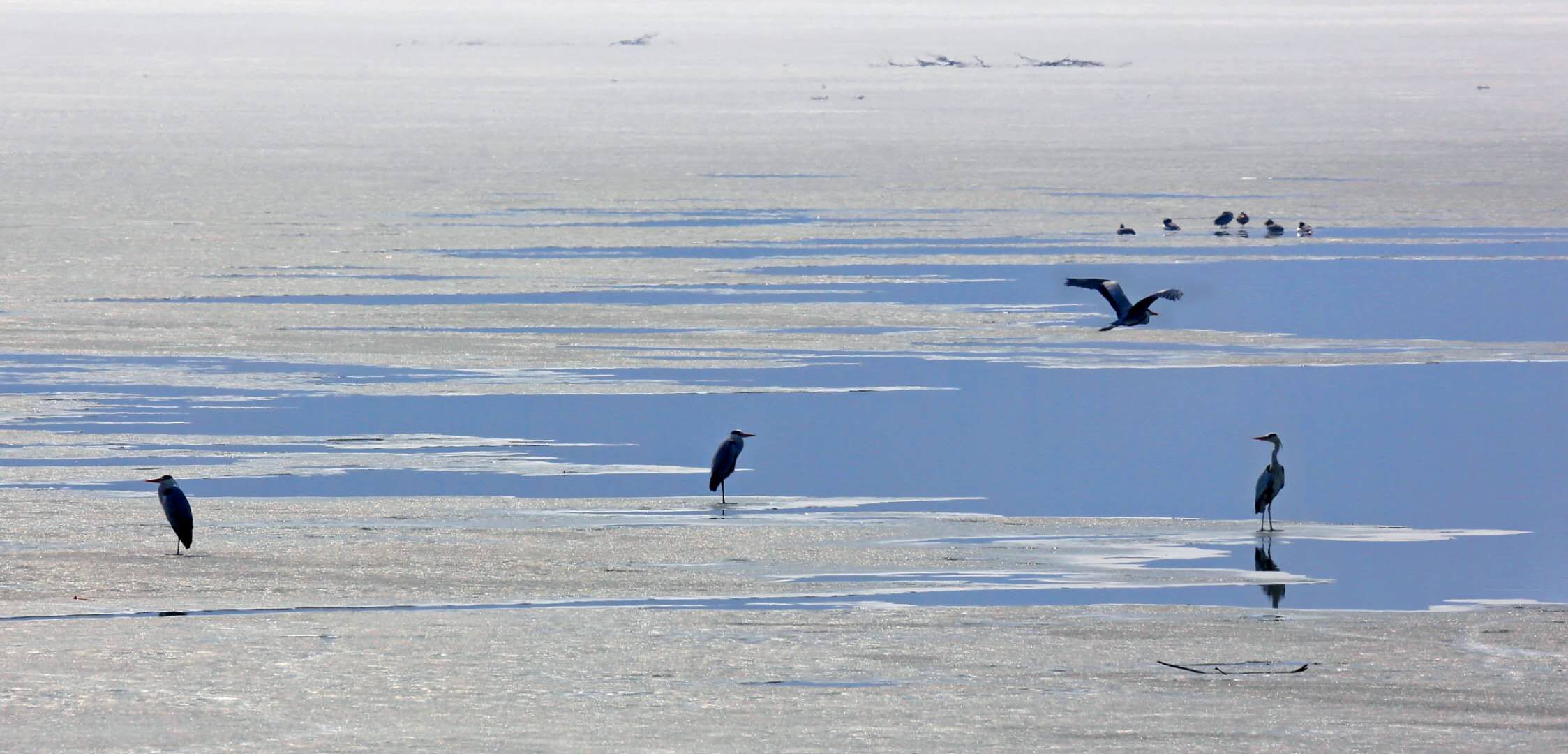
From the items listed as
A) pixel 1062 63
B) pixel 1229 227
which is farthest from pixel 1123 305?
pixel 1062 63

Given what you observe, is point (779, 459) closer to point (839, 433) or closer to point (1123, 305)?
point (839, 433)

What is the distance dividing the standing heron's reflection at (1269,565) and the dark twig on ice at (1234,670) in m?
1.02

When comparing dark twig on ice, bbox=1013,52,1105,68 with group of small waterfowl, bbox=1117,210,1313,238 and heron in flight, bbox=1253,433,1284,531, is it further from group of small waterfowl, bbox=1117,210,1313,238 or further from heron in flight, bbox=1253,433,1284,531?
heron in flight, bbox=1253,433,1284,531

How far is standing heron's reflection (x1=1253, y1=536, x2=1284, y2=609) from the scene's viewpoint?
29.8 ft

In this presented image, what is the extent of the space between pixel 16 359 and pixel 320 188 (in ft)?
49.6

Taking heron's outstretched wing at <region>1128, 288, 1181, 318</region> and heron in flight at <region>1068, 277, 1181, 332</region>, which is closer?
heron's outstretched wing at <region>1128, 288, 1181, 318</region>

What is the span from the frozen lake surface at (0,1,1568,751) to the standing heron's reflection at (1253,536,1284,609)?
37 mm

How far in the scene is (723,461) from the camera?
11.2m

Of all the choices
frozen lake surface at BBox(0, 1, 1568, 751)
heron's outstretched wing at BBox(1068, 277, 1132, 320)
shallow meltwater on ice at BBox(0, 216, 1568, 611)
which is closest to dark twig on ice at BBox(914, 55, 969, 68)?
frozen lake surface at BBox(0, 1, 1568, 751)

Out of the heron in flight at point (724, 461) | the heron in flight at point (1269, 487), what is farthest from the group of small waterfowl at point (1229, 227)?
the heron in flight at point (1269, 487)

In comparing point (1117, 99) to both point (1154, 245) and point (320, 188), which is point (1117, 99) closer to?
point (320, 188)

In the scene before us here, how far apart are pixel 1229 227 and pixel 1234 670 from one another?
1771cm

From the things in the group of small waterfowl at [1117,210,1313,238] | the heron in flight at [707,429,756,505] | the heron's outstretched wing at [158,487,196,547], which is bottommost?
the heron's outstretched wing at [158,487,196,547]

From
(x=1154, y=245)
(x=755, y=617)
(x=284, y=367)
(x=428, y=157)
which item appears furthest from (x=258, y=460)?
(x=428, y=157)
